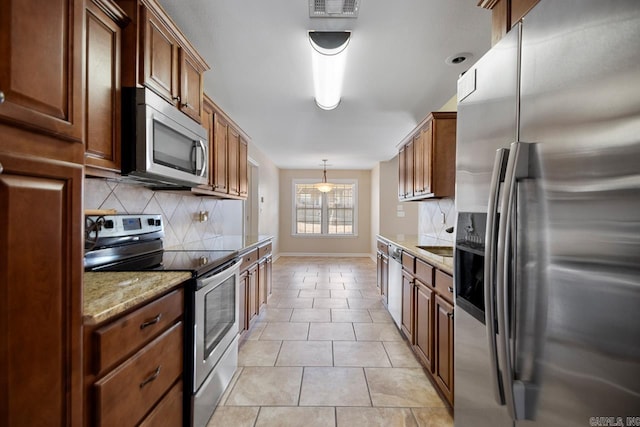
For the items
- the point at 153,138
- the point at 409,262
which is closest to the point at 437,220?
the point at 409,262

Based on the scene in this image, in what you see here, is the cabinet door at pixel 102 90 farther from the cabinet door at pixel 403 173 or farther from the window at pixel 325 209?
the window at pixel 325 209

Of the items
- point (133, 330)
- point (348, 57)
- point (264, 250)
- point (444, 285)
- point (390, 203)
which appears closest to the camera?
point (133, 330)

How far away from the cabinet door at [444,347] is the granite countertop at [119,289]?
152 centimetres

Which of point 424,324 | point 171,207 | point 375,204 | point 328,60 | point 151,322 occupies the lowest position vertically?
point 424,324

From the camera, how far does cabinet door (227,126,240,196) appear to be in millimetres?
3262

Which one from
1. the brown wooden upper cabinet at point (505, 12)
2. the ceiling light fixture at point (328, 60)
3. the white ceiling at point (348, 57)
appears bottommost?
the brown wooden upper cabinet at point (505, 12)

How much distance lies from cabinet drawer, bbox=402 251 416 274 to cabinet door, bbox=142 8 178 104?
2.14m

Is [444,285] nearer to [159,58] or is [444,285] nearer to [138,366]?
[138,366]

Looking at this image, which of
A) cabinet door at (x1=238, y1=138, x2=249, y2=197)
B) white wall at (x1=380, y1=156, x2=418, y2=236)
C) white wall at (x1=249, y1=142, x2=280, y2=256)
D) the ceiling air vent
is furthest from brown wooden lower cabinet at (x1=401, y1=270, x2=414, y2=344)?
white wall at (x1=380, y1=156, x2=418, y2=236)

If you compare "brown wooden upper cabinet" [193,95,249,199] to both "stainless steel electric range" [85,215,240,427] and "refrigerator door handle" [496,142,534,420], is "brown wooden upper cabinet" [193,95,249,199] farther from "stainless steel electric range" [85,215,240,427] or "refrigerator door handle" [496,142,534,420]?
"refrigerator door handle" [496,142,534,420]

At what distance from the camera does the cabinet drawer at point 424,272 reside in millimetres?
2090

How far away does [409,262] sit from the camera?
8.58 ft

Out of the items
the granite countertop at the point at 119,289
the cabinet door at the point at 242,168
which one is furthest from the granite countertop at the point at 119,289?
the cabinet door at the point at 242,168

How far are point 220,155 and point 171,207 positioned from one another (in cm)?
69
